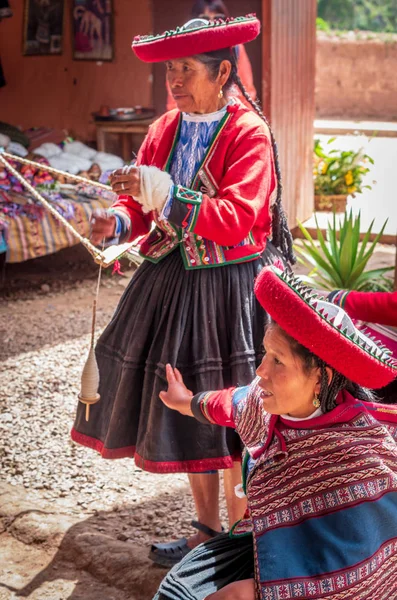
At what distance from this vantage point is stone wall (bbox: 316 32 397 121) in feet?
63.1

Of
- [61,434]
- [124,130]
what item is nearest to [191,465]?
[61,434]

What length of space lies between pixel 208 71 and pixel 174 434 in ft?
4.35

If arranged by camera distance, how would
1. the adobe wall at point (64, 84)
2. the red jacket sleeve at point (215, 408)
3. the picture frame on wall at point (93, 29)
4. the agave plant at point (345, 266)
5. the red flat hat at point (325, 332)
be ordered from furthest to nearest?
1. the adobe wall at point (64, 84)
2. the picture frame on wall at point (93, 29)
3. the agave plant at point (345, 266)
4. the red jacket sleeve at point (215, 408)
5. the red flat hat at point (325, 332)

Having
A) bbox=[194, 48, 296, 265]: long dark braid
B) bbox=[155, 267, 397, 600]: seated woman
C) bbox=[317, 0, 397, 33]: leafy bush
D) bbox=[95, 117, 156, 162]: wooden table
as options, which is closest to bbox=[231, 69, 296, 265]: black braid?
bbox=[194, 48, 296, 265]: long dark braid

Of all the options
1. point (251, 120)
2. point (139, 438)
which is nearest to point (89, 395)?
point (139, 438)

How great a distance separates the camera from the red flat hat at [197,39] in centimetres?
296

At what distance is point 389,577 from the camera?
2170 mm

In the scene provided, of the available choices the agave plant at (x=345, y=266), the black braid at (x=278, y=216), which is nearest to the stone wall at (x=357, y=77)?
the agave plant at (x=345, y=266)

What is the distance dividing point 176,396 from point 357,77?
18.2 meters

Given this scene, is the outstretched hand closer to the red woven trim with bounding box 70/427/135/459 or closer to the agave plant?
the red woven trim with bounding box 70/427/135/459

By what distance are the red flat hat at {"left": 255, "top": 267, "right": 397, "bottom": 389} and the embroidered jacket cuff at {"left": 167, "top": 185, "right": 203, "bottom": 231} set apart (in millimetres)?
773

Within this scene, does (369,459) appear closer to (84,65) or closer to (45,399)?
(45,399)

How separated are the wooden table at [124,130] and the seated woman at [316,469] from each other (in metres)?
7.33

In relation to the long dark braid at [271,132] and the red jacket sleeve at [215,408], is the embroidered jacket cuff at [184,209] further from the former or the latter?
the red jacket sleeve at [215,408]
